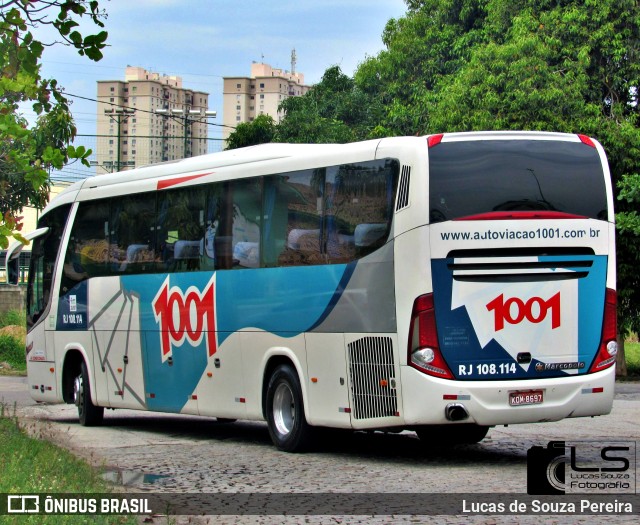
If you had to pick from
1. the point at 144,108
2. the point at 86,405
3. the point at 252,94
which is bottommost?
the point at 86,405

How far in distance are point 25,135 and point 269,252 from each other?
11.5 feet

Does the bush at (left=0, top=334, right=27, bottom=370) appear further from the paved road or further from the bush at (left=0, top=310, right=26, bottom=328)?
the paved road

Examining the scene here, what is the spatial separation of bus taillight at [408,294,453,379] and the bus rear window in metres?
0.83

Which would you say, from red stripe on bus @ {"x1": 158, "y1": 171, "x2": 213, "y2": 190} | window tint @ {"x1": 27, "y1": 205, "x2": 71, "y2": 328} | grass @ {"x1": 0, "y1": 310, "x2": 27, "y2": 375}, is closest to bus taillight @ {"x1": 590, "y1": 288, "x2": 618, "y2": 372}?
red stripe on bus @ {"x1": 158, "y1": 171, "x2": 213, "y2": 190}

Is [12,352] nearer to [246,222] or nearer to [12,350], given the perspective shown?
[12,350]

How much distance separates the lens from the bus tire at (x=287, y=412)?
1302cm

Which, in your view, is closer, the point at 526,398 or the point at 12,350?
the point at 526,398

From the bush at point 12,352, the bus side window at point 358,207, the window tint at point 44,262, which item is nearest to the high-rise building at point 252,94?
the bush at point 12,352

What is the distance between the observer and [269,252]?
44.7 feet

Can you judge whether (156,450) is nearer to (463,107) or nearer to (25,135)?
(25,135)

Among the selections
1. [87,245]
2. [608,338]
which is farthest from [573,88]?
[608,338]

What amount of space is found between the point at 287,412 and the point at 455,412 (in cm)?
276

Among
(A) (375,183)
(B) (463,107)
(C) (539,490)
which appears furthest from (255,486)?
(B) (463,107)

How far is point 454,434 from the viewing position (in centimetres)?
1364
